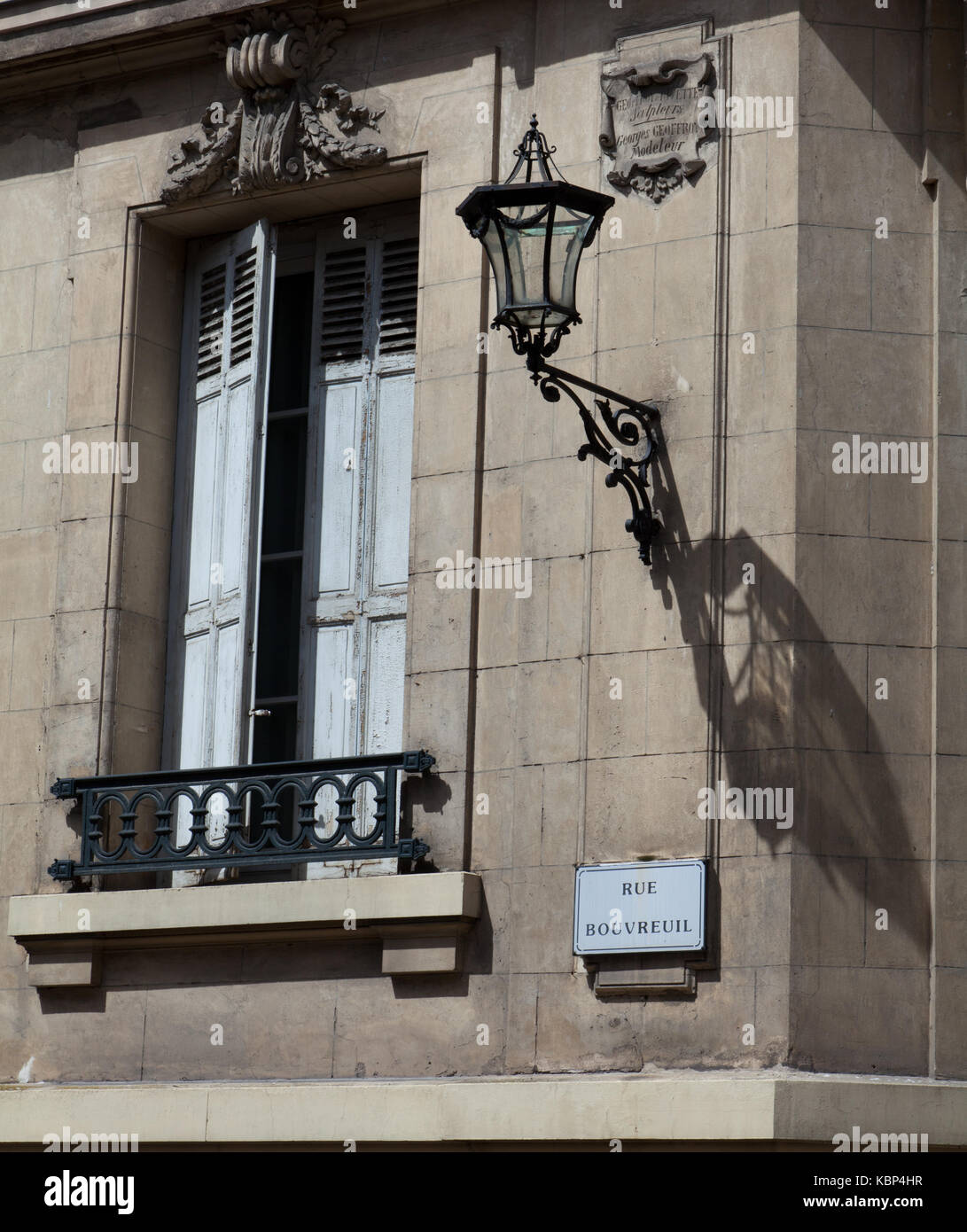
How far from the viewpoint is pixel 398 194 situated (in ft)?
36.0

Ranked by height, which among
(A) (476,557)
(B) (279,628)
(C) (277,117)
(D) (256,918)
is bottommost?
(D) (256,918)

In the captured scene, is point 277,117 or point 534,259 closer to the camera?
point 534,259

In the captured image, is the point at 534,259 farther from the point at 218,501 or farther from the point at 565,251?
the point at 218,501

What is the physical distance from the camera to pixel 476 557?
10.0 meters

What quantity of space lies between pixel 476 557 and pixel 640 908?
1.85 m

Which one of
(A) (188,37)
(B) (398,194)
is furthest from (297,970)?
(A) (188,37)

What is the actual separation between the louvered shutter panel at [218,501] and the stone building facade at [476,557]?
0.03m

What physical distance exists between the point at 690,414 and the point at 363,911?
8.37 ft

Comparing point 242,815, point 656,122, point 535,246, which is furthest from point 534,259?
point 242,815

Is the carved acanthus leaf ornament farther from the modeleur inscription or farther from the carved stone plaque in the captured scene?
the modeleur inscription

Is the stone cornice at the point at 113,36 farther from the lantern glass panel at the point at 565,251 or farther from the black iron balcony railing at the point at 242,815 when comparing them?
the black iron balcony railing at the point at 242,815

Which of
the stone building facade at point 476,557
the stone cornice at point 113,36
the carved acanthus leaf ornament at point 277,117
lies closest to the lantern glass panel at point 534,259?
the stone building facade at point 476,557

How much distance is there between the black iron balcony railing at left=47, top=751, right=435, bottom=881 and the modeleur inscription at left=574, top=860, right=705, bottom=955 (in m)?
0.89
